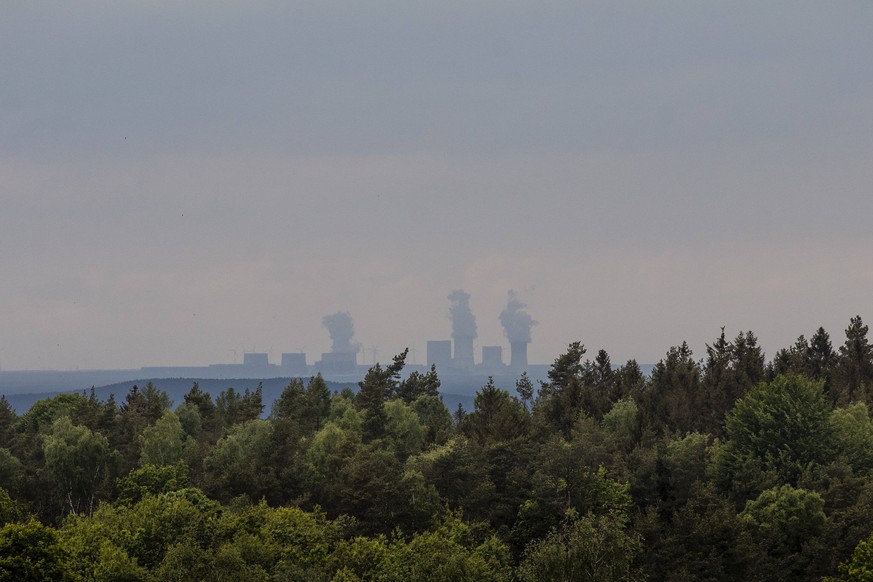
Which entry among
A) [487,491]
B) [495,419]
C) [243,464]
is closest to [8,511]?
[243,464]

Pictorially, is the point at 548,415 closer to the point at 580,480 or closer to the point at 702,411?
the point at 702,411

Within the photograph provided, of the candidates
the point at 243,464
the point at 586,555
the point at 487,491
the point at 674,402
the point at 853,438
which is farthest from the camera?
the point at 674,402

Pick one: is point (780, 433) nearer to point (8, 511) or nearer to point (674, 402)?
point (674, 402)

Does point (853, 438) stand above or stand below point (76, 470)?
above

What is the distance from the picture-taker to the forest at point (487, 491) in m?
78.1

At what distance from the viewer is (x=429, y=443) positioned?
430 ft

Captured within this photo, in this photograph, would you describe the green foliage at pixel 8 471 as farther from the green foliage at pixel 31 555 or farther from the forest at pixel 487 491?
the green foliage at pixel 31 555

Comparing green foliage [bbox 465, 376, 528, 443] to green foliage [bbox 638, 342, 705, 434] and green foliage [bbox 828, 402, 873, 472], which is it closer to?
green foliage [bbox 638, 342, 705, 434]

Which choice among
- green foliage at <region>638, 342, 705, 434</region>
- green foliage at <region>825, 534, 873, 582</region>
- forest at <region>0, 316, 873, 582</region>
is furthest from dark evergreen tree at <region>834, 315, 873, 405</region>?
green foliage at <region>825, 534, 873, 582</region>

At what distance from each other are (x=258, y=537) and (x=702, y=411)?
83.2 metres

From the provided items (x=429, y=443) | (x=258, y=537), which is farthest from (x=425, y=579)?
(x=429, y=443)

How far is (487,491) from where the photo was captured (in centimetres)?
10694

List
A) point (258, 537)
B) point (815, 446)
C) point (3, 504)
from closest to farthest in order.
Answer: point (258, 537), point (3, 504), point (815, 446)

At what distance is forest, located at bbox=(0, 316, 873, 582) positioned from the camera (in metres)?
78.1
